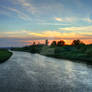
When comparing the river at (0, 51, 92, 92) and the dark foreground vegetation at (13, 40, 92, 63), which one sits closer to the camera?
the river at (0, 51, 92, 92)

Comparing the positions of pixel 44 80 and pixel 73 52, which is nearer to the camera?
pixel 44 80

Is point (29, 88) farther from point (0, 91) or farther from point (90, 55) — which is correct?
point (90, 55)

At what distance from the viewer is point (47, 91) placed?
15484 mm

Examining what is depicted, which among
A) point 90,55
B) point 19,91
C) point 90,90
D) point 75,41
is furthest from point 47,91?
point 75,41

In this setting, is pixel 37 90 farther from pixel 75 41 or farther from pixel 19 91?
pixel 75 41

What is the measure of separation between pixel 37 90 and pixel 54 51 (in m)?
106

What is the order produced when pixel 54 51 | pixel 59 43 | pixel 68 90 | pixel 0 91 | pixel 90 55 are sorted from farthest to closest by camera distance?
pixel 59 43
pixel 54 51
pixel 90 55
pixel 68 90
pixel 0 91

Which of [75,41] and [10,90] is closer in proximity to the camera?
[10,90]

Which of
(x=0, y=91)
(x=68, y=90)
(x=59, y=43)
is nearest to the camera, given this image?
(x=0, y=91)

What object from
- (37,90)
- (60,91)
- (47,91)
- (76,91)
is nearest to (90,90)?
(76,91)

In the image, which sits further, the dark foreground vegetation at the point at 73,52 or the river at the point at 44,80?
the dark foreground vegetation at the point at 73,52

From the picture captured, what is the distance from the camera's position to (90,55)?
67500 millimetres

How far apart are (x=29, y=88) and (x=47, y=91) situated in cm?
302

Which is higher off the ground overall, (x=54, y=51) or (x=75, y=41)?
(x=75, y=41)
